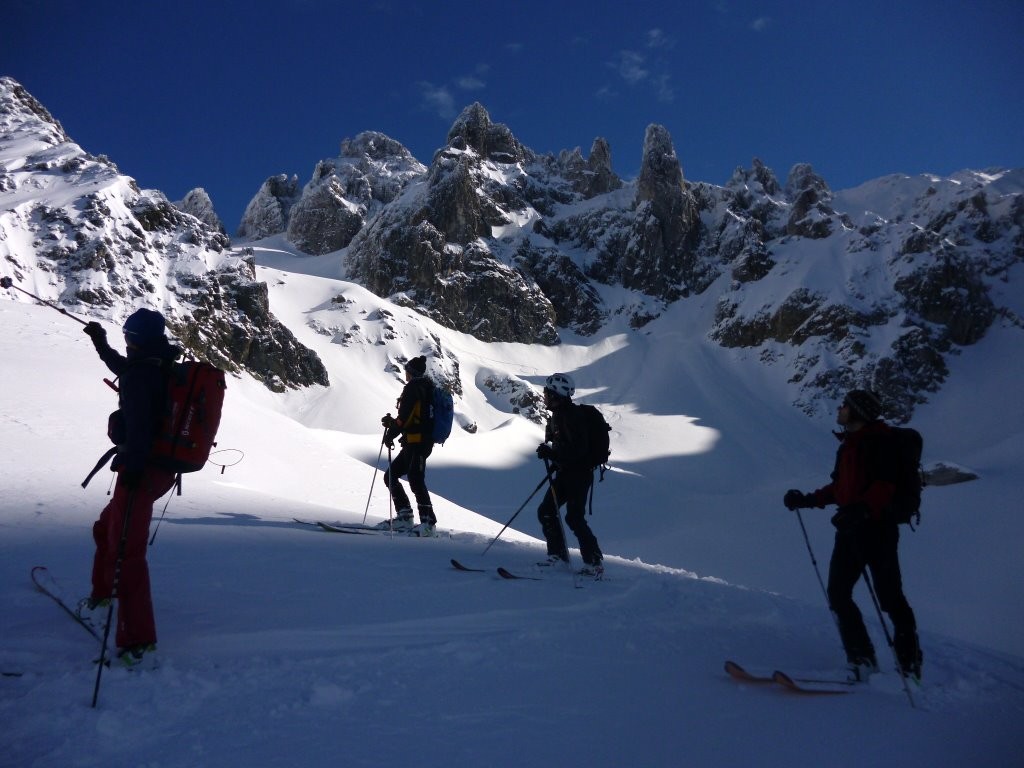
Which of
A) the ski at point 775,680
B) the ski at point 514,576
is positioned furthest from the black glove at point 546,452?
the ski at point 775,680

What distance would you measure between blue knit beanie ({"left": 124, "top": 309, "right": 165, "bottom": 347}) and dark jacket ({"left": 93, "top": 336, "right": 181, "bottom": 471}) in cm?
3

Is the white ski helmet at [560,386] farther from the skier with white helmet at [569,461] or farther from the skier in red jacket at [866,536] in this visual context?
the skier in red jacket at [866,536]

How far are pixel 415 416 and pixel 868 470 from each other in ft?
17.3

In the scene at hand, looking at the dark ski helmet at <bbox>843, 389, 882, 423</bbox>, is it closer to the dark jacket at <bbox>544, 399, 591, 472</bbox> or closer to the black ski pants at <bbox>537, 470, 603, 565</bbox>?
the dark jacket at <bbox>544, 399, 591, 472</bbox>

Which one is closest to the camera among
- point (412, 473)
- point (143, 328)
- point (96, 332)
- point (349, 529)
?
point (143, 328)

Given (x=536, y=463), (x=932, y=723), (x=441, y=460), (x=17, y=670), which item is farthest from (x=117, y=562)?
(x=536, y=463)

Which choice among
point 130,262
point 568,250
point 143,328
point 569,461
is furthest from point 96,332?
point 568,250

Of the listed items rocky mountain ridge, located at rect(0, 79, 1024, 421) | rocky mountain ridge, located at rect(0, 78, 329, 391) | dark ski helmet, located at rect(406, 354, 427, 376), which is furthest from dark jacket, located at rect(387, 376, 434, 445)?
rocky mountain ridge, located at rect(0, 79, 1024, 421)

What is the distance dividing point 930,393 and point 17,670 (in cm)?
8555

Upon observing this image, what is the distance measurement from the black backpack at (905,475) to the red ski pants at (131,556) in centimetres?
452

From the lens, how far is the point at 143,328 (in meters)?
3.44

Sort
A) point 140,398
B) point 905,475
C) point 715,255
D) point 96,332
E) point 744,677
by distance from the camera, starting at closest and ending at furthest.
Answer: point 140,398
point 744,677
point 96,332
point 905,475
point 715,255

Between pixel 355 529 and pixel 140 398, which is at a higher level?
pixel 140 398

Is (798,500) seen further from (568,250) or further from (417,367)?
(568,250)
